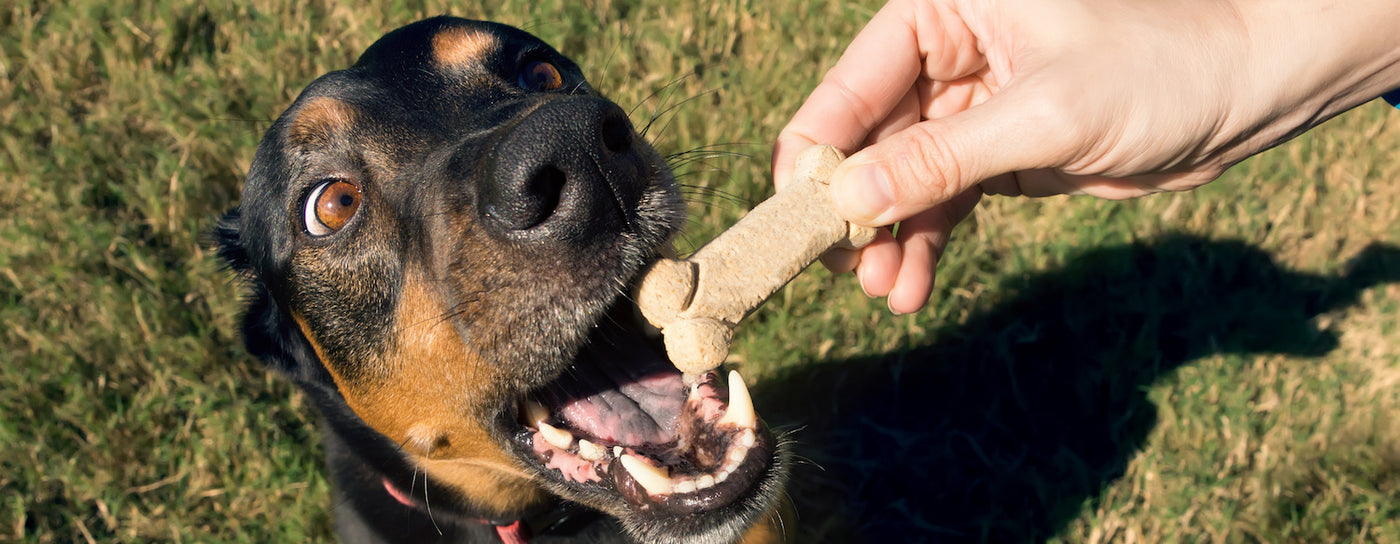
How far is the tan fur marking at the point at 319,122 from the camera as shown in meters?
3.02

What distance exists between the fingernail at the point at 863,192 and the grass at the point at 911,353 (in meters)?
1.68

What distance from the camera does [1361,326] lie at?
4.77 meters

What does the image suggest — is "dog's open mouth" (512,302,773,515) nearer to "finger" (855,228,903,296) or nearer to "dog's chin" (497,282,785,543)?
"dog's chin" (497,282,785,543)

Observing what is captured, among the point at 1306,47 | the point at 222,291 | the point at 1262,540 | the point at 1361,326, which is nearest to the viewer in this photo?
the point at 1306,47

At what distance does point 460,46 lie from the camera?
132 inches

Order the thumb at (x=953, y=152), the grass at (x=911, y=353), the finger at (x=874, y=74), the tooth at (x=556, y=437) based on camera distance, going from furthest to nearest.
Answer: the grass at (x=911, y=353)
the finger at (x=874, y=74)
the tooth at (x=556, y=437)
the thumb at (x=953, y=152)

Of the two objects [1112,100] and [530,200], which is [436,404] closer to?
[530,200]

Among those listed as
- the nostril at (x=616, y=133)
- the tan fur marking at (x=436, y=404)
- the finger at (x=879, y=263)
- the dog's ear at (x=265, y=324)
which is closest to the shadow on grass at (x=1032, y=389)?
the finger at (x=879, y=263)

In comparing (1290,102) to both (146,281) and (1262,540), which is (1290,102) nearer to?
(1262,540)

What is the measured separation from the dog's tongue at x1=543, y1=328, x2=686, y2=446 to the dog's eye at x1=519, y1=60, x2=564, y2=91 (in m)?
0.99

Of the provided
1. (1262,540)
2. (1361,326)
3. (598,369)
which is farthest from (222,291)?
(1361,326)

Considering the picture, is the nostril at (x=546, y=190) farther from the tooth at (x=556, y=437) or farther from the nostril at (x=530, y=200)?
the tooth at (x=556, y=437)

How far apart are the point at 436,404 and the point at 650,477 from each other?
2.36ft

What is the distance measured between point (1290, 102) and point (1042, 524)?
6.84 feet
